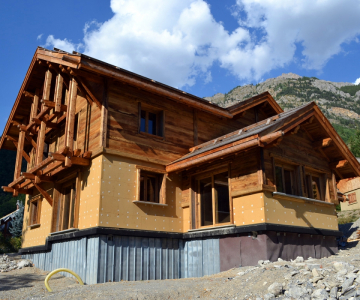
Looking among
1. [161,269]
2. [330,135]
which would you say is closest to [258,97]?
[330,135]

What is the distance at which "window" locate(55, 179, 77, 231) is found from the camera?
13180 millimetres

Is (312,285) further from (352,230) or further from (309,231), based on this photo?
(352,230)

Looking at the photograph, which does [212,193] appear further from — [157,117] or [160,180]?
[157,117]

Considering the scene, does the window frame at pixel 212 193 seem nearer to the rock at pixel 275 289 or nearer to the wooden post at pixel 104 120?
the wooden post at pixel 104 120

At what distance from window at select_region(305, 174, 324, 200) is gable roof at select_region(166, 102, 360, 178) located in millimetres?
1142

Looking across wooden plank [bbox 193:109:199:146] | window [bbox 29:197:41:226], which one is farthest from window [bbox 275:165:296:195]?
window [bbox 29:197:41:226]

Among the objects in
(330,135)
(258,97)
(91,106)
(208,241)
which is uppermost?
(258,97)

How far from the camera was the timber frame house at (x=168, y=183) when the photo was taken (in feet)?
35.5

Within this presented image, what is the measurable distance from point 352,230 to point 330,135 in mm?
7097

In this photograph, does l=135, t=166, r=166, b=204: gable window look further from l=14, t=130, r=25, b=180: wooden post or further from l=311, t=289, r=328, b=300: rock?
l=311, t=289, r=328, b=300: rock

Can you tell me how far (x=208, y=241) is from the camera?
11.8 metres

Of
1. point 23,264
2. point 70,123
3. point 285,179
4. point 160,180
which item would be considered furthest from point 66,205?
point 285,179

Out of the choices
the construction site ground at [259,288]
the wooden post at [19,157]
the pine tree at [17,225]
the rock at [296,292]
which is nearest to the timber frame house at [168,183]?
the construction site ground at [259,288]

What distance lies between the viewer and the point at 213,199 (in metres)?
12.1
